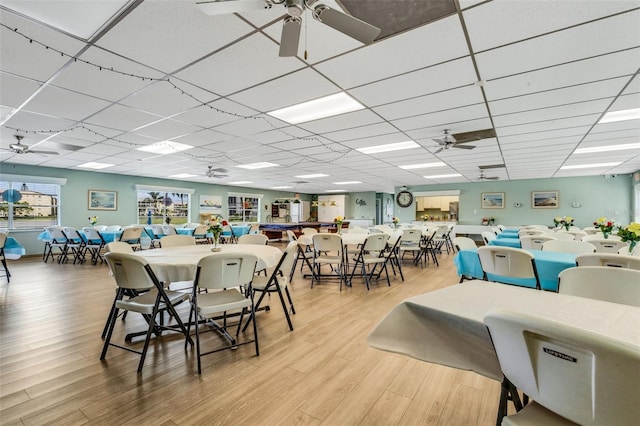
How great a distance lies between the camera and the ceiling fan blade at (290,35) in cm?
162

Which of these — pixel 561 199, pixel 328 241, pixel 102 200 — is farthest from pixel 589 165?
pixel 102 200

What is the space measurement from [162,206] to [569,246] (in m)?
11.7

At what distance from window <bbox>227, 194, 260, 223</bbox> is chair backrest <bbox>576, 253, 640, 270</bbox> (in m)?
12.5

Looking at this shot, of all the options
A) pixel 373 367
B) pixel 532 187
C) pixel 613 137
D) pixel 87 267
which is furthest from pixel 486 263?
pixel 532 187

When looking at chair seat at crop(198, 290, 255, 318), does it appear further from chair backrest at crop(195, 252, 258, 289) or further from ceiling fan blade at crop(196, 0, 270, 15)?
ceiling fan blade at crop(196, 0, 270, 15)

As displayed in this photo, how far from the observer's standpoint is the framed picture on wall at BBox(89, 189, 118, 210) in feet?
28.9

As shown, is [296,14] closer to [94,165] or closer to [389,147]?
[389,147]

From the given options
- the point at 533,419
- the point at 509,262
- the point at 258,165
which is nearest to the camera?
the point at 533,419

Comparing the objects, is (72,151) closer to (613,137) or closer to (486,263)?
(486,263)

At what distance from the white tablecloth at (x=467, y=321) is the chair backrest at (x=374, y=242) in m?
3.03

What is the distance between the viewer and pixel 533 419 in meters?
0.91

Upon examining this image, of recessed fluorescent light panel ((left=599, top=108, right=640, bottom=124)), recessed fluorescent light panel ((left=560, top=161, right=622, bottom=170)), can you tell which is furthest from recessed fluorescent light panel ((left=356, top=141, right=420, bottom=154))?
recessed fluorescent light panel ((left=560, top=161, right=622, bottom=170))

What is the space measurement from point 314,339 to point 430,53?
2709 mm

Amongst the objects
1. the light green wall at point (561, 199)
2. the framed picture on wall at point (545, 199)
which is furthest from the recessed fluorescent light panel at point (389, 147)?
the framed picture on wall at point (545, 199)
